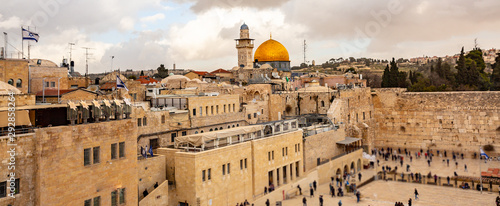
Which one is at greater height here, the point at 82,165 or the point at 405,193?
the point at 82,165

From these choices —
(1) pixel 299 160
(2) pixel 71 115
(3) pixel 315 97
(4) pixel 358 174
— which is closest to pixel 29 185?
(2) pixel 71 115

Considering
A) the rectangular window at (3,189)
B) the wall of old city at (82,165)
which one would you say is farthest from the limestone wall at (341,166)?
the rectangular window at (3,189)

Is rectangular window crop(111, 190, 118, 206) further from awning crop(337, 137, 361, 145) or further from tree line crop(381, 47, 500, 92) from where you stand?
tree line crop(381, 47, 500, 92)

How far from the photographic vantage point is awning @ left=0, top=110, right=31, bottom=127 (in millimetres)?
14758

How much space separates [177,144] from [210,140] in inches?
77.5

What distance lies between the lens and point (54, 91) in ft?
95.8

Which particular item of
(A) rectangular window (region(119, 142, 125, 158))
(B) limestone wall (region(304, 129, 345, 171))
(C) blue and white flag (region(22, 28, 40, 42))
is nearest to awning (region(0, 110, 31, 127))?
(A) rectangular window (region(119, 142, 125, 158))

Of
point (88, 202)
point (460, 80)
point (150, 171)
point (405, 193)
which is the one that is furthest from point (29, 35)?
point (460, 80)

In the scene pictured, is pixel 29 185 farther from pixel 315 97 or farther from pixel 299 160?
pixel 315 97

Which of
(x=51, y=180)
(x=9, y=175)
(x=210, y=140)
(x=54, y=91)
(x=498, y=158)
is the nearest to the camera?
(x=9, y=175)

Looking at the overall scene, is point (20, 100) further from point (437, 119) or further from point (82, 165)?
point (437, 119)

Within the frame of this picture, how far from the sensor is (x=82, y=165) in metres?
16.1

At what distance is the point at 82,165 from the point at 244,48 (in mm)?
46868

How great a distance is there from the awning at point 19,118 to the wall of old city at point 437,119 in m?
40.4
